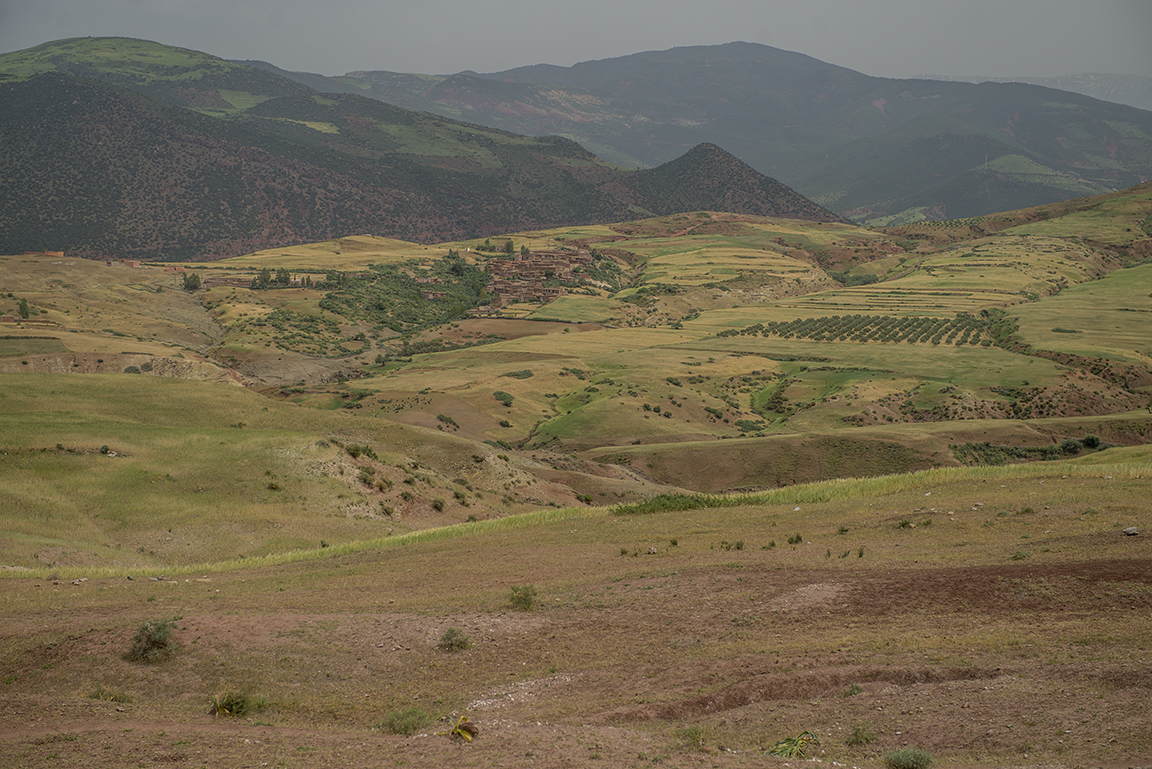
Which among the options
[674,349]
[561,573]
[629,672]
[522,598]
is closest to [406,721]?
[629,672]

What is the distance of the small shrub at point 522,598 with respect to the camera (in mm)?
17031

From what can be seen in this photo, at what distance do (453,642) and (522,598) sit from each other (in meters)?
2.25

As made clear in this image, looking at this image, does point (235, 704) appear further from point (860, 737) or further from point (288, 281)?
point (288, 281)

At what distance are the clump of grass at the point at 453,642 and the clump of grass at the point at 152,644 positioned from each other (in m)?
4.84

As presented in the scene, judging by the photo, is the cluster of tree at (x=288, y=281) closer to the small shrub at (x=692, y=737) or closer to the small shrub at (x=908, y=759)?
the small shrub at (x=692, y=737)

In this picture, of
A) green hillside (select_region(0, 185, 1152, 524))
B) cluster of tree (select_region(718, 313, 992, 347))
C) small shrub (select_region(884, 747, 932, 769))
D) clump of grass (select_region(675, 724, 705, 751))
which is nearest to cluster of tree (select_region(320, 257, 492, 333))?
green hillside (select_region(0, 185, 1152, 524))

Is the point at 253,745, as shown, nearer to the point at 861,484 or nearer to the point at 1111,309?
the point at 861,484

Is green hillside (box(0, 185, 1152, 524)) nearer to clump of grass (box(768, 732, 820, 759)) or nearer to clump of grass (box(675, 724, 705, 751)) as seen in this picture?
clump of grass (box(675, 724, 705, 751))

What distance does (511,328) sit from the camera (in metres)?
118

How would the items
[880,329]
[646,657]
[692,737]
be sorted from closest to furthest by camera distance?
[692,737] → [646,657] → [880,329]

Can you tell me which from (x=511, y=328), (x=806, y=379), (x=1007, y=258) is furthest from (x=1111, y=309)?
(x=511, y=328)

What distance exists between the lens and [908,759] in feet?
31.0

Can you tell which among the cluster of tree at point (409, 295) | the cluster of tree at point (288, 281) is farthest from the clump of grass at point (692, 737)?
the cluster of tree at point (288, 281)

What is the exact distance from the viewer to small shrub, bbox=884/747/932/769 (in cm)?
941
